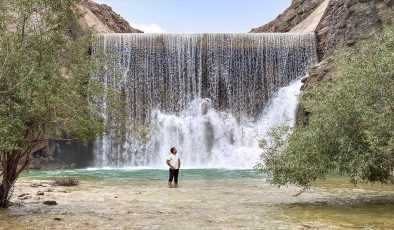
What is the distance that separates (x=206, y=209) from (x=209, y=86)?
3055 centimetres

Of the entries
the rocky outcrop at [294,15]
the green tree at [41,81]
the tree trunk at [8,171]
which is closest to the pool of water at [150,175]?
the tree trunk at [8,171]

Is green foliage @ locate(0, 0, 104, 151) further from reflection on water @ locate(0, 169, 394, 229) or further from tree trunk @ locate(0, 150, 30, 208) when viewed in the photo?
reflection on water @ locate(0, 169, 394, 229)

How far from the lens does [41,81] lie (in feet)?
41.9

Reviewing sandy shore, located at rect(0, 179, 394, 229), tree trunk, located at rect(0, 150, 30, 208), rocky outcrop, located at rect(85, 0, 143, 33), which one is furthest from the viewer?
rocky outcrop, located at rect(85, 0, 143, 33)

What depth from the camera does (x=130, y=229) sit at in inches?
438

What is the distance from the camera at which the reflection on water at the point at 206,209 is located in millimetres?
11742

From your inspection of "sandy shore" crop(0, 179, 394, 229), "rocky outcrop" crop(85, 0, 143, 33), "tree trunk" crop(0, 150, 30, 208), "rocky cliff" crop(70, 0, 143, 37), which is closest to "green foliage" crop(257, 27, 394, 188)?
"sandy shore" crop(0, 179, 394, 229)

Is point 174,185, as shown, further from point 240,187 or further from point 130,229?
point 130,229

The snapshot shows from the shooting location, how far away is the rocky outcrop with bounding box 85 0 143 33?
62469 mm

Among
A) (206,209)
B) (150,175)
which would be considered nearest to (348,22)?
(150,175)

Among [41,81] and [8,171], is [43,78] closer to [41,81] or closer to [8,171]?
[41,81]

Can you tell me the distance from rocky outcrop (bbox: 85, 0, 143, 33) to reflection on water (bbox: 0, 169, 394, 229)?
4465 cm

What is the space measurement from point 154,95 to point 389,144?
3181 cm

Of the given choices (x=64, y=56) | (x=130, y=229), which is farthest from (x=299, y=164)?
(x=64, y=56)
